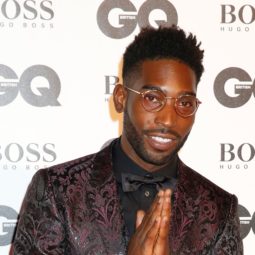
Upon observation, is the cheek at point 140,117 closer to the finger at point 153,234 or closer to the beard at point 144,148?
the beard at point 144,148

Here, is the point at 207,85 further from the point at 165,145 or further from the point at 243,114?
the point at 165,145

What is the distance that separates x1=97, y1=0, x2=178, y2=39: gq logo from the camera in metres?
1.68

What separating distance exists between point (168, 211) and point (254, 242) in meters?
0.86

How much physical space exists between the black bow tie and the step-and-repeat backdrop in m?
0.53

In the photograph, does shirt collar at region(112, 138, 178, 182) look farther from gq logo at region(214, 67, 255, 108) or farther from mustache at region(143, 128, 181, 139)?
gq logo at region(214, 67, 255, 108)

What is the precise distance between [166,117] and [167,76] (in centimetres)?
9

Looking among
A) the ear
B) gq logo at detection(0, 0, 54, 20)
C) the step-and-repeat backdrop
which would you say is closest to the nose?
the ear

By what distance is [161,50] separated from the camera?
1.18 m

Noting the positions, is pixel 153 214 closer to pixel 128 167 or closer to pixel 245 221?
pixel 128 167

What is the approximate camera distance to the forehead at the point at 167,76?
44.3 inches

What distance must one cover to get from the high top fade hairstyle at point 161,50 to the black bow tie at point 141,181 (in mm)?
212

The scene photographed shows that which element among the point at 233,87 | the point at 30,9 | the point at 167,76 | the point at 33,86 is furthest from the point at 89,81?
the point at 167,76

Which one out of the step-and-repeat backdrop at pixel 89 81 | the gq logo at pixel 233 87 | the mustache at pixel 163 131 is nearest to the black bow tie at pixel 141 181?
the mustache at pixel 163 131

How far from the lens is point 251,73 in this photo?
1763mm
